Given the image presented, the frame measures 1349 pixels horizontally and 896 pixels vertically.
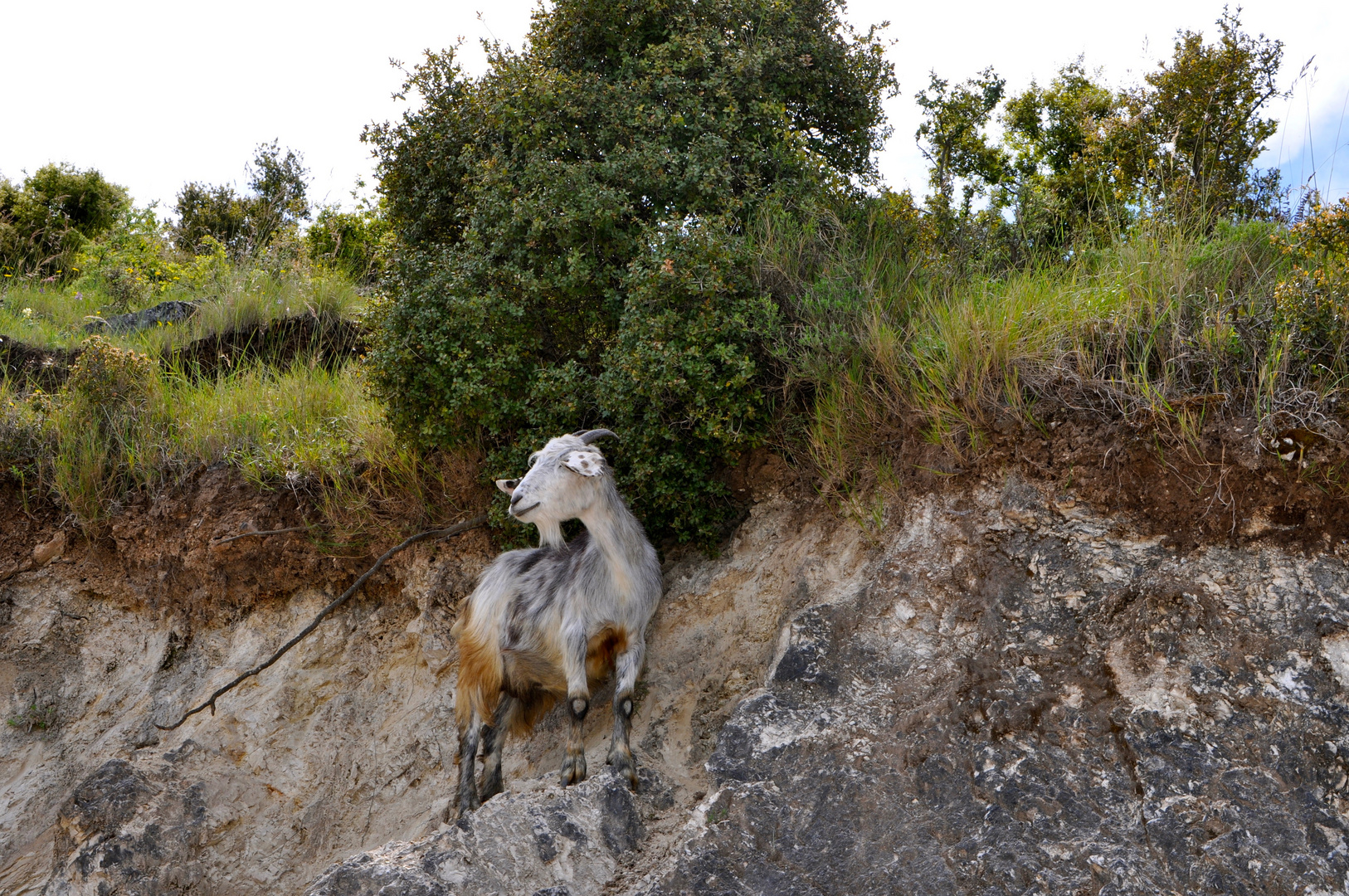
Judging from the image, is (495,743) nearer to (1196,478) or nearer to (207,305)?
(1196,478)

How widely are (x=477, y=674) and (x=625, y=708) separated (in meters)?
0.94

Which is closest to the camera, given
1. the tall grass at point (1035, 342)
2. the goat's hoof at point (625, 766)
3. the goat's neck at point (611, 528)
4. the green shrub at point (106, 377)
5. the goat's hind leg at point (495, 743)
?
the tall grass at point (1035, 342)

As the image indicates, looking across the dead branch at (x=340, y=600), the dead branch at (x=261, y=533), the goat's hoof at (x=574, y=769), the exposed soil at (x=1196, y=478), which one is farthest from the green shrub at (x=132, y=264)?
→ the exposed soil at (x=1196, y=478)

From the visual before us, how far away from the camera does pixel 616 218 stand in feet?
20.5

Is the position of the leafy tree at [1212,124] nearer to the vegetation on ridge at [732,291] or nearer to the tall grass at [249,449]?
the vegetation on ridge at [732,291]

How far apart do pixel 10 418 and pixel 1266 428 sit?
8.70m

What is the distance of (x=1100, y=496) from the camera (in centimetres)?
459

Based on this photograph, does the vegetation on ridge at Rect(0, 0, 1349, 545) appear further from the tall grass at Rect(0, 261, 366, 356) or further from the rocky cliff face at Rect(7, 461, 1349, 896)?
the tall grass at Rect(0, 261, 366, 356)

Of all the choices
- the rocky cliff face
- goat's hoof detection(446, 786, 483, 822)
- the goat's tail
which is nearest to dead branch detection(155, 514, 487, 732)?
the rocky cliff face

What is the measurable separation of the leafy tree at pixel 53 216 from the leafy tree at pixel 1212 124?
1307 cm

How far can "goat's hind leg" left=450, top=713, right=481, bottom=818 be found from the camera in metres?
5.21

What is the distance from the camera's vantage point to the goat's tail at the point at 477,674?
5371mm

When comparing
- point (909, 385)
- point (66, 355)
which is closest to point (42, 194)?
point (66, 355)

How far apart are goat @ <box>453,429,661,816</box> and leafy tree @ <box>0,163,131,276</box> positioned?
11.0m
